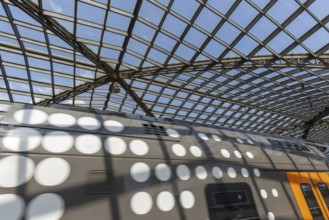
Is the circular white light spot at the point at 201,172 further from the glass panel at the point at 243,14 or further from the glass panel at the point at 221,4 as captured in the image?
the glass panel at the point at 243,14

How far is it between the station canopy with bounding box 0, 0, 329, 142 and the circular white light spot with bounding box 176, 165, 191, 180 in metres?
11.9

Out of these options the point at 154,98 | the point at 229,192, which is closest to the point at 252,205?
the point at 229,192

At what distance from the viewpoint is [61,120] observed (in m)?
4.45

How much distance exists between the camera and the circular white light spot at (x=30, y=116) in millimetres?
4051

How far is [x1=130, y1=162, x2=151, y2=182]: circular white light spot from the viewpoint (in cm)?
425

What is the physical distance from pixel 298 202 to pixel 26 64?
19.8 m

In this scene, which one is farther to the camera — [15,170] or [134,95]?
[134,95]

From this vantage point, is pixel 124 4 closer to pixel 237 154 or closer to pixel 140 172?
pixel 237 154

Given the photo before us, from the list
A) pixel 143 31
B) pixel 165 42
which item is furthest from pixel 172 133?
pixel 165 42

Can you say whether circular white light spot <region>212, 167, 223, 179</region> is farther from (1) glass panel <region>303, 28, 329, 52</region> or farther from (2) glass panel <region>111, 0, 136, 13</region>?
(1) glass panel <region>303, 28, 329, 52</region>

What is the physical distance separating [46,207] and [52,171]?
507mm

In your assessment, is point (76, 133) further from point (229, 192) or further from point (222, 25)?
Result: point (222, 25)

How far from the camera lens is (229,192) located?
5152 mm

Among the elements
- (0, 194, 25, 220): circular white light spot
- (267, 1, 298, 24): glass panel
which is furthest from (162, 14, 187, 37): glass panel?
(0, 194, 25, 220): circular white light spot
